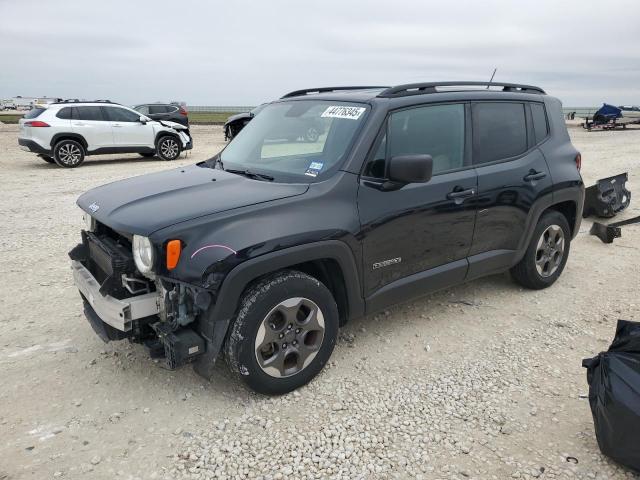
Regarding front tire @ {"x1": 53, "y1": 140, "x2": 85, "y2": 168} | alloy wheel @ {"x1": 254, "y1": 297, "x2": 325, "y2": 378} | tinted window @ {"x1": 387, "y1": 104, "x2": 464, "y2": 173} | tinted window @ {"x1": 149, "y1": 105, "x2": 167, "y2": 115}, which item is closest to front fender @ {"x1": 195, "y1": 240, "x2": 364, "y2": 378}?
alloy wheel @ {"x1": 254, "y1": 297, "x2": 325, "y2": 378}

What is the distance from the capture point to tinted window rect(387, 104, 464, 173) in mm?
3609

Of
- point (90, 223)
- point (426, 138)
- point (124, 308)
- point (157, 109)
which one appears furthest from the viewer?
point (157, 109)

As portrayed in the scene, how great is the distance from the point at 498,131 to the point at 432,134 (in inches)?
32.8

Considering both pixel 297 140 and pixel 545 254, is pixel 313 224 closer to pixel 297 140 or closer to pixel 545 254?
pixel 297 140

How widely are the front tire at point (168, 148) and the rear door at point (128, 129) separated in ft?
0.90

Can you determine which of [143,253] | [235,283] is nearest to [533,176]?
[235,283]

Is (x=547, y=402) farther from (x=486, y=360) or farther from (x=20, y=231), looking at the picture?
(x=20, y=231)

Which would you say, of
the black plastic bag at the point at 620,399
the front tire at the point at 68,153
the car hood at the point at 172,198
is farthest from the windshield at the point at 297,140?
the front tire at the point at 68,153

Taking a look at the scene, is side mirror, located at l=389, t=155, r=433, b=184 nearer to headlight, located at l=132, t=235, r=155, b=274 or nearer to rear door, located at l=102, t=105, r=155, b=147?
headlight, located at l=132, t=235, r=155, b=274

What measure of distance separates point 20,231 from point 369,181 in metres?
5.64

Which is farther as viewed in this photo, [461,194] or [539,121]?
[539,121]

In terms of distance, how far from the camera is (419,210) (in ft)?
11.9

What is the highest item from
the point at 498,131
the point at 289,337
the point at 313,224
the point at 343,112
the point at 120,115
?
the point at 343,112

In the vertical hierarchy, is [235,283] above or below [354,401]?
above
